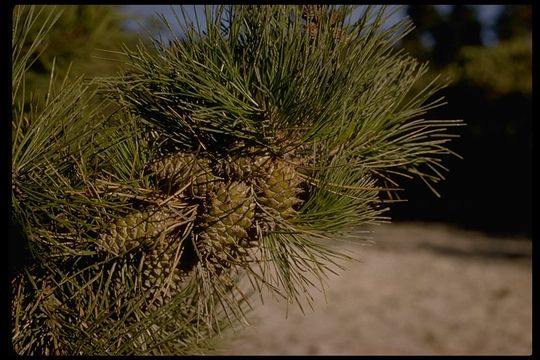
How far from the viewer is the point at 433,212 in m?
10.2

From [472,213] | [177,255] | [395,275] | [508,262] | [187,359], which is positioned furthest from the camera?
[472,213]

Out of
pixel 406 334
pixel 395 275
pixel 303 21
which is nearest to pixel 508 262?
pixel 395 275

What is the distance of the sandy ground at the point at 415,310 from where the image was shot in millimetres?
3953

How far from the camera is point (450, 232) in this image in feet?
29.3

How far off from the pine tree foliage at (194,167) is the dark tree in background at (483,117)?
7.36 m

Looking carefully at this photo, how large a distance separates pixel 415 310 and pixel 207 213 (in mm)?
4186

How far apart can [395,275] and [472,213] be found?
4516mm

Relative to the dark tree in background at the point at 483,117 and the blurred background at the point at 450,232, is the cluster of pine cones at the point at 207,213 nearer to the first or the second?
the blurred background at the point at 450,232

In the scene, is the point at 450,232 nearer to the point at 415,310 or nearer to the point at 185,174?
the point at 415,310

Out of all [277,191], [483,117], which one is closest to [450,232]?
[483,117]

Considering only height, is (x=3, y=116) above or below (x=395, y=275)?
above

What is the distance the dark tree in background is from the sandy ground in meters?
2.19

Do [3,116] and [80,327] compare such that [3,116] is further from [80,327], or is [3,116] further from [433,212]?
[433,212]

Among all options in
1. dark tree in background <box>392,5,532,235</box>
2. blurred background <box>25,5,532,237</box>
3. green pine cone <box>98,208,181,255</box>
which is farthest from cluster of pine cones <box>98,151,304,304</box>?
dark tree in background <box>392,5,532,235</box>
